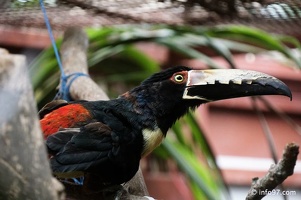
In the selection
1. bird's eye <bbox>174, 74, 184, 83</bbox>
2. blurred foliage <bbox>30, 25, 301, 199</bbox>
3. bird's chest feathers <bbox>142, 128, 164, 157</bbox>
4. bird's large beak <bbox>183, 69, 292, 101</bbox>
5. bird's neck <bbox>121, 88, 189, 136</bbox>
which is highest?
bird's large beak <bbox>183, 69, 292, 101</bbox>

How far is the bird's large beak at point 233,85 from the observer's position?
0.96 metres

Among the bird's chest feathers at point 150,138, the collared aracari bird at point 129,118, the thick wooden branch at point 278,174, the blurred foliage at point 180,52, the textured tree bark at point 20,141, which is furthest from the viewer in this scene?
the blurred foliage at point 180,52

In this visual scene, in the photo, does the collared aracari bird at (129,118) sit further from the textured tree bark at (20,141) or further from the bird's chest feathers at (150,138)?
the textured tree bark at (20,141)

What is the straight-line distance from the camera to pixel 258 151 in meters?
2.30

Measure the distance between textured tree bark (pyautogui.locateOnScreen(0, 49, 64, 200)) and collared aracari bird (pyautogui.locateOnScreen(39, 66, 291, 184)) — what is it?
0.30 metres

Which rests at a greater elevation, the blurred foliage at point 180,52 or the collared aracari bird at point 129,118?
the collared aracari bird at point 129,118

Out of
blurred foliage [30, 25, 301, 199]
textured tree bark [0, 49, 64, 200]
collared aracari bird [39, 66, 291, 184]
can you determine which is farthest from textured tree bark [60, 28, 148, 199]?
textured tree bark [0, 49, 64, 200]

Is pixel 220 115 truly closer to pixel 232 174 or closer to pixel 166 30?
pixel 232 174

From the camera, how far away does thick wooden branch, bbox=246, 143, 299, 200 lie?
804mm

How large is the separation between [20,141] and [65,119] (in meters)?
0.41

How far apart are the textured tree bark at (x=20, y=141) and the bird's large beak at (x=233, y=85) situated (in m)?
0.45

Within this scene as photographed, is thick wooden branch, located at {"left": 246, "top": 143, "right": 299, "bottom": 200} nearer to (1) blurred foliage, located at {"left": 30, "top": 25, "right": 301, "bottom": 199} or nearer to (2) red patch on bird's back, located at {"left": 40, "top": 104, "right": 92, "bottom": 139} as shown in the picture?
(2) red patch on bird's back, located at {"left": 40, "top": 104, "right": 92, "bottom": 139}

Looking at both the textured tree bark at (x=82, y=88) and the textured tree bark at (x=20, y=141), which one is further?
the textured tree bark at (x=82, y=88)

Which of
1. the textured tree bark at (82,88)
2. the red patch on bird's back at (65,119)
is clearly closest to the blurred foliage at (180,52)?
the textured tree bark at (82,88)
